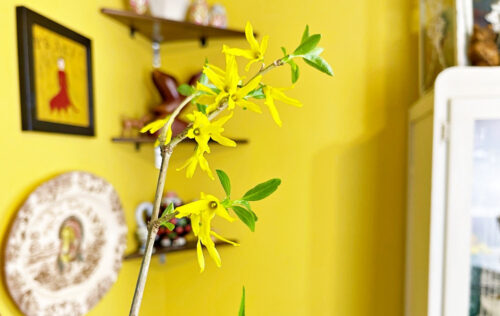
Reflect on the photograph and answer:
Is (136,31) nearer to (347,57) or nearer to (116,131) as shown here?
(116,131)

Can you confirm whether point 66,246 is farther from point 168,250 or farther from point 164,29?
point 164,29

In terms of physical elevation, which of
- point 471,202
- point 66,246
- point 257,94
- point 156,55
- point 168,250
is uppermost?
point 156,55

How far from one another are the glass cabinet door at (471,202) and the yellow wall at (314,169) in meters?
0.40

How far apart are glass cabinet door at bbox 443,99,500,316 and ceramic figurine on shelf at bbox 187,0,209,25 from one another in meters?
0.88

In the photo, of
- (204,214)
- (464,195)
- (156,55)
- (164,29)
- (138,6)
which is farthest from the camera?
(156,55)

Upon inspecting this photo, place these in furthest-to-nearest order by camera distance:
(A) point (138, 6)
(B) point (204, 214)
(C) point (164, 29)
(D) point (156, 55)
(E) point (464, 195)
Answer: (D) point (156, 55) → (C) point (164, 29) → (A) point (138, 6) → (E) point (464, 195) → (B) point (204, 214)

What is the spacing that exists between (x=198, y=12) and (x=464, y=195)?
3.43ft

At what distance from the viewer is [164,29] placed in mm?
1397

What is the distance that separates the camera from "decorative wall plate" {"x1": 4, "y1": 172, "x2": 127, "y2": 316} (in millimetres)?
933

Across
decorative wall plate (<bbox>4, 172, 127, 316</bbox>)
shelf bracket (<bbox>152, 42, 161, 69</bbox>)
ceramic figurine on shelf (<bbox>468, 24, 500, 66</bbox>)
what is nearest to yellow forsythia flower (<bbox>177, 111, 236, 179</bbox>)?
decorative wall plate (<bbox>4, 172, 127, 316</bbox>)

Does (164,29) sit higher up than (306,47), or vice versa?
(164,29)

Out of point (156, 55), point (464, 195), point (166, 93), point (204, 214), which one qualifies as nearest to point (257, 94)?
point (204, 214)

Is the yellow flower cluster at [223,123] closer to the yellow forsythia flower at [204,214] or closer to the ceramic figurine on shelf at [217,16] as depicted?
the yellow forsythia flower at [204,214]

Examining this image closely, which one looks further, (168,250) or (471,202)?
(168,250)
